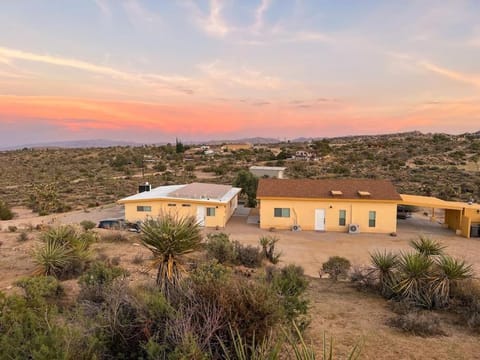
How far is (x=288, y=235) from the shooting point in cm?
2400

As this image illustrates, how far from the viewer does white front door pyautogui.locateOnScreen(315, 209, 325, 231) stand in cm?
2573

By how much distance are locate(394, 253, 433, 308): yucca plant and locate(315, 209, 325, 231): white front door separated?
1467 centimetres

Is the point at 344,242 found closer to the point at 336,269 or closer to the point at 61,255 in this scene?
the point at 336,269

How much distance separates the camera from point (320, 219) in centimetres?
2577

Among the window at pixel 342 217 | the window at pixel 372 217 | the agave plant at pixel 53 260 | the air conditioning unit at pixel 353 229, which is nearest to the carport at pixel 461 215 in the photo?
the window at pixel 372 217

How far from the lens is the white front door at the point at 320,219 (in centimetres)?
2573

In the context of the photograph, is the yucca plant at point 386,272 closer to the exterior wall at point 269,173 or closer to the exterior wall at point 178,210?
the exterior wall at point 178,210

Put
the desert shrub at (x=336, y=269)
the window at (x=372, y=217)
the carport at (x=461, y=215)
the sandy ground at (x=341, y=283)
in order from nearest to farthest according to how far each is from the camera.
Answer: the sandy ground at (x=341, y=283) → the desert shrub at (x=336, y=269) → the carport at (x=461, y=215) → the window at (x=372, y=217)

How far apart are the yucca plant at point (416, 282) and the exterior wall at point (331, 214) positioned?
1452cm

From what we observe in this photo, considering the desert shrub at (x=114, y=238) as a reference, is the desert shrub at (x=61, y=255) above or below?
above

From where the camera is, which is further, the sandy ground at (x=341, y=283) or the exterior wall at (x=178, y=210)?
the exterior wall at (x=178, y=210)

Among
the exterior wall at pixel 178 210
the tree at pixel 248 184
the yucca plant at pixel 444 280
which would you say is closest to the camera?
the yucca plant at pixel 444 280

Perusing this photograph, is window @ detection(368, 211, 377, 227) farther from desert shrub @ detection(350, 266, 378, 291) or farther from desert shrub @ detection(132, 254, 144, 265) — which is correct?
desert shrub @ detection(132, 254, 144, 265)

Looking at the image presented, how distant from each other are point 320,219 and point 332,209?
1.02m
